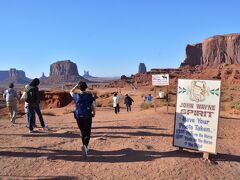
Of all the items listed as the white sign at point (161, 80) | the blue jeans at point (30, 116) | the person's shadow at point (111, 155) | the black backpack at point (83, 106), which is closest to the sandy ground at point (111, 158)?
the person's shadow at point (111, 155)

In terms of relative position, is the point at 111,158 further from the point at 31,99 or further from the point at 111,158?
the point at 31,99

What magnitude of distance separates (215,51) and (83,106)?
13925 cm

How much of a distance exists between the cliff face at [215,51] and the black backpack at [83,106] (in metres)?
134

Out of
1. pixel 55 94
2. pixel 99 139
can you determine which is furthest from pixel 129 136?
pixel 55 94

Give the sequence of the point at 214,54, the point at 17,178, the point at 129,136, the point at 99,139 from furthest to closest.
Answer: the point at 214,54, the point at 129,136, the point at 99,139, the point at 17,178

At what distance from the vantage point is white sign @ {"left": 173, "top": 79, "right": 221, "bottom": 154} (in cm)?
830

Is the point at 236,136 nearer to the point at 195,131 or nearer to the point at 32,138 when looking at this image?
the point at 195,131

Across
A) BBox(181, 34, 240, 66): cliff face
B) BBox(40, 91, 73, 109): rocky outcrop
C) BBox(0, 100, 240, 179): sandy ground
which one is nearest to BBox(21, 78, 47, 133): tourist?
BBox(0, 100, 240, 179): sandy ground

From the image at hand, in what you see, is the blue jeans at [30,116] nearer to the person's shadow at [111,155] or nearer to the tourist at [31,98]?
the tourist at [31,98]

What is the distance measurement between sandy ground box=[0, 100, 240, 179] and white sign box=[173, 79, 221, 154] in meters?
0.35

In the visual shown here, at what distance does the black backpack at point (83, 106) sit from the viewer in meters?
8.05

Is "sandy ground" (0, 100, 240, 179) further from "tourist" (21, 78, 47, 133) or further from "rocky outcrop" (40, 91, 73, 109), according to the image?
"rocky outcrop" (40, 91, 73, 109)

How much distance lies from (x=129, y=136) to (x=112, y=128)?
5.97ft

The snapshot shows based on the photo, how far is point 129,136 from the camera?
36.9 feet
